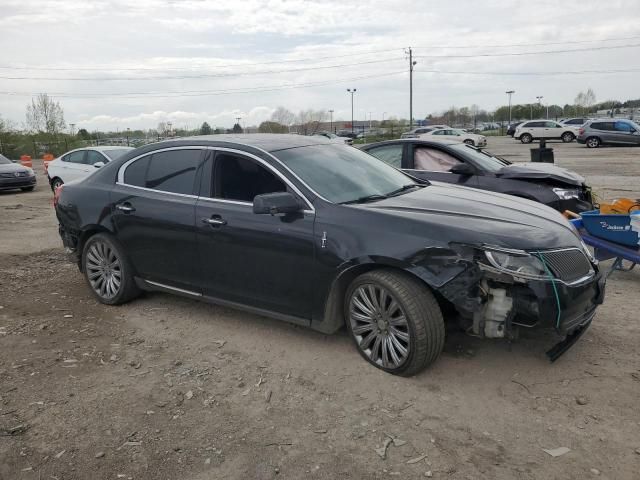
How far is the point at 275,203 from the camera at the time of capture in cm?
387

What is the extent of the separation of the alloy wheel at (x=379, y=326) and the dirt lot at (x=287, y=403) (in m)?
0.16

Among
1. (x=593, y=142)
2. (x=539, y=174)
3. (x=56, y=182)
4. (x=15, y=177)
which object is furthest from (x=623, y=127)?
(x=15, y=177)

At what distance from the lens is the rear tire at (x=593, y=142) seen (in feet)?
100

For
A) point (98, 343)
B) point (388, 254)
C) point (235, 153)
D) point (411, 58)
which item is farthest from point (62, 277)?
point (411, 58)

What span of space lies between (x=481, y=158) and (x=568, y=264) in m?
4.65

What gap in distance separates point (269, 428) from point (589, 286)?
2.30m

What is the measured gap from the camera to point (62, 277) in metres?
6.45

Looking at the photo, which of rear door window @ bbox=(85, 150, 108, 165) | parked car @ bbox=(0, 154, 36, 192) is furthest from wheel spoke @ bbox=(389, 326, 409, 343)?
parked car @ bbox=(0, 154, 36, 192)

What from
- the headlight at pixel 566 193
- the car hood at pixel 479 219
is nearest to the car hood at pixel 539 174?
the headlight at pixel 566 193

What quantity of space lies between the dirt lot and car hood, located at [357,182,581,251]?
945 millimetres

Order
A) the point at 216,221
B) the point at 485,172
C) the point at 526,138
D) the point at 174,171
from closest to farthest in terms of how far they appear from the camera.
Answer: the point at 216,221 → the point at 174,171 → the point at 485,172 → the point at 526,138

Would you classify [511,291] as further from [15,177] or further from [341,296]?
[15,177]

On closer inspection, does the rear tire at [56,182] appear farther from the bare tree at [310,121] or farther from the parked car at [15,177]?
the bare tree at [310,121]

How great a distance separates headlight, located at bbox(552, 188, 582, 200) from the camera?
707 centimetres
